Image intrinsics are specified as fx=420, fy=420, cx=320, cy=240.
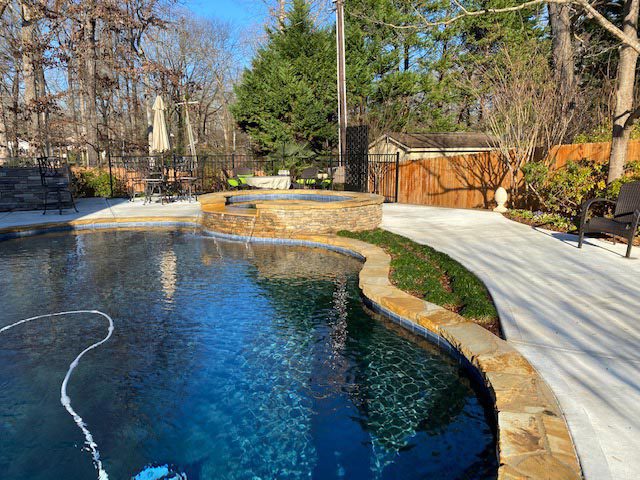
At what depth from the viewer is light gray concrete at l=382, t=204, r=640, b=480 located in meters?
2.15

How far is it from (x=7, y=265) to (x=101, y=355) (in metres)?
4.01

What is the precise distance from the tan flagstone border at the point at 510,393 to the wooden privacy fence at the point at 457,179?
7510 millimetres

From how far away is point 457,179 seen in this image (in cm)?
1253

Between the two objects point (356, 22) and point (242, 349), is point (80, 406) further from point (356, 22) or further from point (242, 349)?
point (356, 22)

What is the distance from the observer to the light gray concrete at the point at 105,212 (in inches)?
378

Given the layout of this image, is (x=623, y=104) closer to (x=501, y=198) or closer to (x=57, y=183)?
(x=501, y=198)

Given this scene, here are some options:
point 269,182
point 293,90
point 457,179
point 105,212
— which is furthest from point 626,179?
point 293,90

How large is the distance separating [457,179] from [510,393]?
1083cm

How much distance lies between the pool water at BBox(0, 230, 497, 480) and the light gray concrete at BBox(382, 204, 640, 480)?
1.75 ft

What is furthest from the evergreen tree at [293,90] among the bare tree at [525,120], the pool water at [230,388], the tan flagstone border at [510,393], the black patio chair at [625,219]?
the tan flagstone border at [510,393]

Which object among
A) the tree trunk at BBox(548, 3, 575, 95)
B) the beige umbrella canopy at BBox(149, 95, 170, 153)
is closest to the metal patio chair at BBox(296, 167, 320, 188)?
the beige umbrella canopy at BBox(149, 95, 170, 153)

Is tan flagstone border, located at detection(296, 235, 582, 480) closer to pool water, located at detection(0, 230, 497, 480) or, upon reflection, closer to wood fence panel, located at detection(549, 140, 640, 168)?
pool water, located at detection(0, 230, 497, 480)

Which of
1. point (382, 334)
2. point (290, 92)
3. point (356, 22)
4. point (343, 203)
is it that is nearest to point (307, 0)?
point (356, 22)

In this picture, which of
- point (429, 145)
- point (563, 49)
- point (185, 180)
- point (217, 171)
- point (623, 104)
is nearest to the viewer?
point (623, 104)
